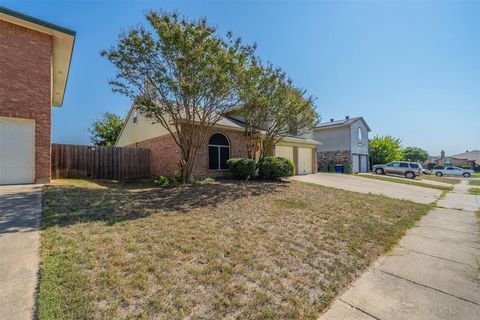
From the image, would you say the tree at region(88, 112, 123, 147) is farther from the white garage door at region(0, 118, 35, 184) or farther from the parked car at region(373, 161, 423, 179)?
the parked car at region(373, 161, 423, 179)

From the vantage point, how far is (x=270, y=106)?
13195 millimetres

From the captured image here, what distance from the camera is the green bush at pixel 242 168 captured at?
13.2 meters

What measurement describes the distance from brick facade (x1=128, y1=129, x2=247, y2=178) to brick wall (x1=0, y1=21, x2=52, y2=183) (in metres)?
5.73

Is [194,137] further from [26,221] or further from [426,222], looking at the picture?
[426,222]

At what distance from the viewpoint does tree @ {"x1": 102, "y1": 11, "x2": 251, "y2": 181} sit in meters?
8.52

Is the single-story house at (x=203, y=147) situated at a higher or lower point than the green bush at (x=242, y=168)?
higher

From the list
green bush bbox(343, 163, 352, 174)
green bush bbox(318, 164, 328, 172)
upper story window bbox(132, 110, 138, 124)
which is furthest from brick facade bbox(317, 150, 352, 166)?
upper story window bbox(132, 110, 138, 124)

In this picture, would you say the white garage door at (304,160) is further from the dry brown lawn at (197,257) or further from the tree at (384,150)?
the tree at (384,150)

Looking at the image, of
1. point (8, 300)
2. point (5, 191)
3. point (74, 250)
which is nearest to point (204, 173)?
point (5, 191)

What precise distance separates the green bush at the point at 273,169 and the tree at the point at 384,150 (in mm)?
23348

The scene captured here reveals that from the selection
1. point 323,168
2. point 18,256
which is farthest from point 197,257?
point 323,168

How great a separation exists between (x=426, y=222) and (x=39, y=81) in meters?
14.6

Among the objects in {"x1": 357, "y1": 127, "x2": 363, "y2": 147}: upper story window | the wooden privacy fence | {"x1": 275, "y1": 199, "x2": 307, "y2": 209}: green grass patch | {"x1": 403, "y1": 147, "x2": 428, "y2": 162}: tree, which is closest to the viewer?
{"x1": 275, "y1": 199, "x2": 307, "y2": 209}: green grass patch

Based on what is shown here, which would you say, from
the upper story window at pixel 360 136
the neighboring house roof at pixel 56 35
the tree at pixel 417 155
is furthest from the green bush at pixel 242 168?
the tree at pixel 417 155
